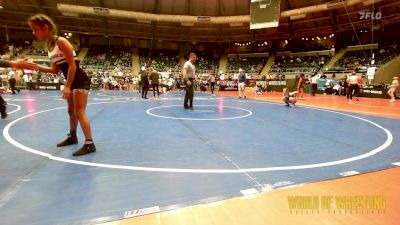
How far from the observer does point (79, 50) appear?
3712cm

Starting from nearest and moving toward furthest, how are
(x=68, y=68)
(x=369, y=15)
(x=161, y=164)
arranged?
(x=161, y=164)
(x=68, y=68)
(x=369, y=15)

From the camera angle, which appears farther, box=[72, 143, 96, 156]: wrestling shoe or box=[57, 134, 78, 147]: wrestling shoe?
box=[57, 134, 78, 147]: wrestling shoe

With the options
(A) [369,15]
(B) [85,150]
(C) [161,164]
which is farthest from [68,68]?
(A) [369,15]

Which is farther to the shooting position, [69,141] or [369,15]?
[369,15]

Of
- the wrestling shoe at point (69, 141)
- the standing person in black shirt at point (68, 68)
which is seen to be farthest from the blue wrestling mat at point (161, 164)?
the standing person in black shirt at point (68, 68)

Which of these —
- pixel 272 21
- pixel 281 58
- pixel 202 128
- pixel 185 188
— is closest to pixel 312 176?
pixel 185 188

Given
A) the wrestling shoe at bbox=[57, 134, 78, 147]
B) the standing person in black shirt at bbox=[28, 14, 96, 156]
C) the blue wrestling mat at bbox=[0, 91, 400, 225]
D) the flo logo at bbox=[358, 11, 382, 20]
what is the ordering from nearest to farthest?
the blue wrestling mat at bbox=[0, 91, 400, 225] < the standing person in black shirt at bbox=[28, 14, 96, 156] < the wrestling shoe at bbox=[57, 134, 78, 147] < the flo logo at bbox=[358, 11, 382, 20]

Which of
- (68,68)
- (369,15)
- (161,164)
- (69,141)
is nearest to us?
(161,164)

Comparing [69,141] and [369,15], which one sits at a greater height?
[369,15]

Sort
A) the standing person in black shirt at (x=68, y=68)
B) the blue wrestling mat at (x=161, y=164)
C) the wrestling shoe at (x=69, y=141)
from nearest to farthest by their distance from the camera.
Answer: the blue wrestling mat at (x=161, y=164), the standing person in black shirt at (x=68, y=68), the wrestling shoe at (x=69, y=141)

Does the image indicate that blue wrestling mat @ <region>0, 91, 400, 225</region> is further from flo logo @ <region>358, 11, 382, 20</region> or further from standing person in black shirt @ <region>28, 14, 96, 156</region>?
flo logo @ <region>358, 11, 382, 20</region>

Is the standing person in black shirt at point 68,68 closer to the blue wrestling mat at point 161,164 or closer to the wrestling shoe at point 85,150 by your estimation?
the wrestling shoe at point 85,150

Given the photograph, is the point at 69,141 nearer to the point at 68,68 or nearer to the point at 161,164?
the point at 68,68

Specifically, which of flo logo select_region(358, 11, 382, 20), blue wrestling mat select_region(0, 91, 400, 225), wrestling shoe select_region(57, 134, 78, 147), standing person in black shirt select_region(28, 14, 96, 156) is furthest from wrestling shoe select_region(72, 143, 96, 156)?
flo logo select_region(358, 11, 382, 20)
